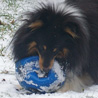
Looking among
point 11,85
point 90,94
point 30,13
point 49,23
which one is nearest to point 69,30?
point 49,23

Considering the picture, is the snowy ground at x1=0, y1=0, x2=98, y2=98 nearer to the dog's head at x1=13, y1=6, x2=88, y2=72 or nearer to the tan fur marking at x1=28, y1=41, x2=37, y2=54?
the dog's head at x1=13, y1=6, x2=88, y2=72

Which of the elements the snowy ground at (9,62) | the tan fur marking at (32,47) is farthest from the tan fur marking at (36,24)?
the snowy ground at (9,62)

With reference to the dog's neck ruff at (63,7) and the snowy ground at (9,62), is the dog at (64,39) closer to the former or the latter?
the dog's neck ruff at (63,7)

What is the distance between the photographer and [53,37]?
11.4 feet

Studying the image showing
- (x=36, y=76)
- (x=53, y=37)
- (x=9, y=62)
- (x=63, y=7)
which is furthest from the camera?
(x=9, y=62)

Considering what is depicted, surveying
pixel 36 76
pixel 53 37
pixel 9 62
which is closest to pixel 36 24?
pixel 53 37

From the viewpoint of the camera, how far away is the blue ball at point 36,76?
3.53 meters

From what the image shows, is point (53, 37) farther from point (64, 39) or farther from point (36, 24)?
point (36, 24)

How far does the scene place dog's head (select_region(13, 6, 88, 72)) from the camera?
3475 mm

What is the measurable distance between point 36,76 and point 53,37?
533 millimetres

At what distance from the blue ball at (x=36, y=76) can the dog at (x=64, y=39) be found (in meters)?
0.11

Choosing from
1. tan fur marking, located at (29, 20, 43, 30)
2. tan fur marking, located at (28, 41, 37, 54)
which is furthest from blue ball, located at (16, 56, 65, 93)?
tan fur marking, located at (29, 20, 43, 30)

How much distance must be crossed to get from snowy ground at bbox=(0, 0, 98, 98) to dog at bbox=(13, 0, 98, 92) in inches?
9.8

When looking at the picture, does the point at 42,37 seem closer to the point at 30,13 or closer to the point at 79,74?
the point at 30,13
